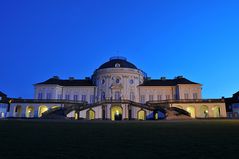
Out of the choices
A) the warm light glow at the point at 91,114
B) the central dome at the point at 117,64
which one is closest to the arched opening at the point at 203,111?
the central dome at the point at 117,64

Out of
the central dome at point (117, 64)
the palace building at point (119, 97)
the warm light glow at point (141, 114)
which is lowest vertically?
the warm light glow at point (141, 114)

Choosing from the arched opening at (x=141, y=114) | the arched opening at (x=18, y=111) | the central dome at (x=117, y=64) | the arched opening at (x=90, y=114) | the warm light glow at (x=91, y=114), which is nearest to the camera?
the arched opening at (x=90, y=114)

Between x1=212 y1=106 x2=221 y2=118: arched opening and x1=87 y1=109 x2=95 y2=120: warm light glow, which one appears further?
x1=212 y1=106 x2=221 y2=118: arched opening

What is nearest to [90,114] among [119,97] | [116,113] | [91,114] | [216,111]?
[91,114]

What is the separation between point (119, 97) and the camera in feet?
204

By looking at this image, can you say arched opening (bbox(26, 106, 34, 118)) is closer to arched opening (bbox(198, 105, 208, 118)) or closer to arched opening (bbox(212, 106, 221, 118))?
arched opening (bbox(198, 105, 208, 118))

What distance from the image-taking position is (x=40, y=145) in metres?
10.4

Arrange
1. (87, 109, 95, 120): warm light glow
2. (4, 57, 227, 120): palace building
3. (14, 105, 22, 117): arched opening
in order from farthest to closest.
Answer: (14, 105, 22, 117): arched opening → (4, 57, 227, 120): palace building → (87, 109, 95, 120): warm light glow

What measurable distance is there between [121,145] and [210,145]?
12.6 feet

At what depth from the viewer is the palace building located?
53812 millimetres

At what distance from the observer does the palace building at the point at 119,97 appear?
177 feet

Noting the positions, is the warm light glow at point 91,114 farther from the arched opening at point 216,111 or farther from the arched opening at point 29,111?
the arched opening at point 216,111

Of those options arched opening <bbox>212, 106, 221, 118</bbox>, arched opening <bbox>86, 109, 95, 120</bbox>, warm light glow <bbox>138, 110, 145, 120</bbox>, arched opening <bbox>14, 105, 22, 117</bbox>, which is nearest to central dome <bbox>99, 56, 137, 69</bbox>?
warm light glow <bbox>138, 110, 145, 120</bbox>

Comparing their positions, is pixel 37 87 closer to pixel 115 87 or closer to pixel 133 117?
pixel 115 87
